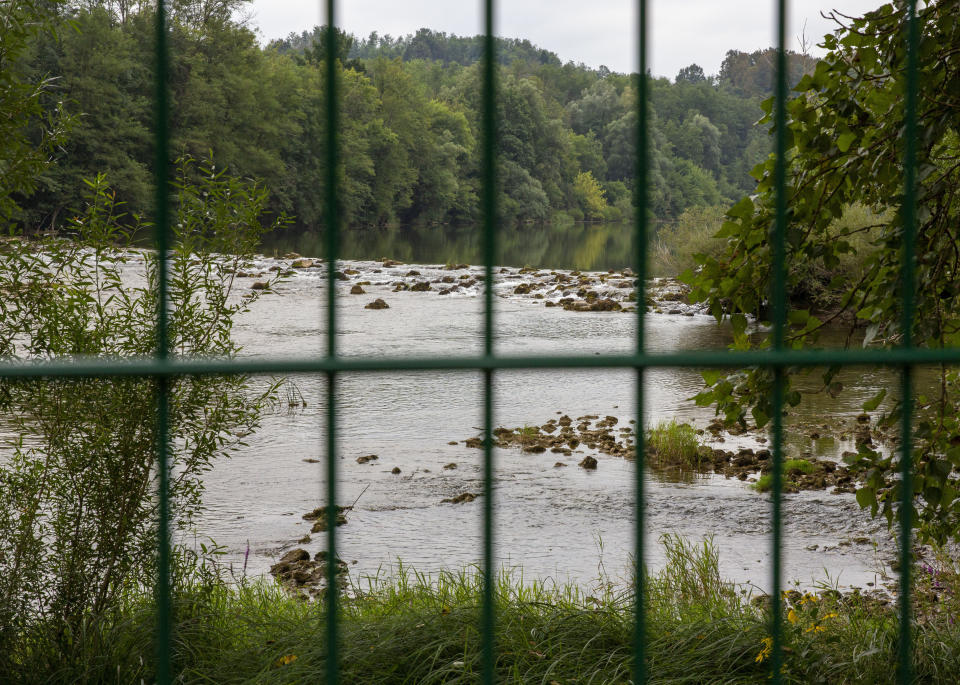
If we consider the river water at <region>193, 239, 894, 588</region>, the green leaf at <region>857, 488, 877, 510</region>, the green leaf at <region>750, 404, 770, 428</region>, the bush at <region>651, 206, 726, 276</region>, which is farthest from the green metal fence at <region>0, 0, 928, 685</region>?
the bush at <region>651, 206, 726, 276</region>

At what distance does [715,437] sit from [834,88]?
6.53 metres

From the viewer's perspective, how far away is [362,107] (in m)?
6.37

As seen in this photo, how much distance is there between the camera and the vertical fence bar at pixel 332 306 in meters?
0.96

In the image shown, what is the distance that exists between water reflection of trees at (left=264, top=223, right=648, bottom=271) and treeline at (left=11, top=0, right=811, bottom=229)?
925cm

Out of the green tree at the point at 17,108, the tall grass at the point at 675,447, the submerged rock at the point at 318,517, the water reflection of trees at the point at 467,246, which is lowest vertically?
the submerged rock at the point at 318,517

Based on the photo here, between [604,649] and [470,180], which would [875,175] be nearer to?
[604,649]

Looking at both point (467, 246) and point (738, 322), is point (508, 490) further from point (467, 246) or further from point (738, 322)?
point (467, 246)

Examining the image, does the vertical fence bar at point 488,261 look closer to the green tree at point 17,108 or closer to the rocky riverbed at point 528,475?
the green tree at point 17,108

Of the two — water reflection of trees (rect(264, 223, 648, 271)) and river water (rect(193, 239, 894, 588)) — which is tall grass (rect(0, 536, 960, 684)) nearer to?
river water (rect(193, 239, 894, 588))

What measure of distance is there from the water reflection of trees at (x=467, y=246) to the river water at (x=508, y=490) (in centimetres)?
932

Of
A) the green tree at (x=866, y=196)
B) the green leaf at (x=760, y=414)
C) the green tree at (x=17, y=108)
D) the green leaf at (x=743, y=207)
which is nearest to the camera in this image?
the green leaf at (x=743, y=207)

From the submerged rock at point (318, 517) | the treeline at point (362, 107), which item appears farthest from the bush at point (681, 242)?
the submerged rock at point (318, 517)

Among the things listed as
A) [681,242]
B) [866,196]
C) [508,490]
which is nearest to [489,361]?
[866,196]

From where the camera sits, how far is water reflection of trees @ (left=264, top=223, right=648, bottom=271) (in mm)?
21188
